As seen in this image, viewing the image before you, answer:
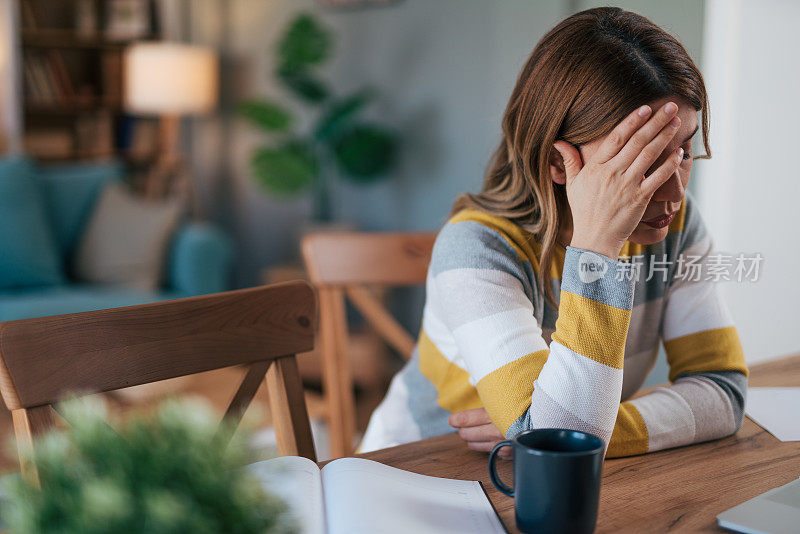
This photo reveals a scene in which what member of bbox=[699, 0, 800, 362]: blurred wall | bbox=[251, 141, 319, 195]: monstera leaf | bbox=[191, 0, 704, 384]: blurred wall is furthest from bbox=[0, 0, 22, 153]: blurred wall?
bbox=[699, 0, 800, 362]: blurred wall

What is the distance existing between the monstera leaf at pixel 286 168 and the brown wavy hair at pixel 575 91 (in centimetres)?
233

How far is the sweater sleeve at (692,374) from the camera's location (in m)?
0.88

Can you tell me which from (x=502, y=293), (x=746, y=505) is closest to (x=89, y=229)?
(x=502, y=293)

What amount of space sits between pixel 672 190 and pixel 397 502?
529 mm

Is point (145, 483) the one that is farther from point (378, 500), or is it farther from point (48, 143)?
point (48, 143)

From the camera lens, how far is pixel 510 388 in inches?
34.9

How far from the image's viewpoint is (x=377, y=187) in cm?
352

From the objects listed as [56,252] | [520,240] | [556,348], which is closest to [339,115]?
[56,252]

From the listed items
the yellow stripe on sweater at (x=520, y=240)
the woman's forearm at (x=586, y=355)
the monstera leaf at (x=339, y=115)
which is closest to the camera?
the woman's forearm at (x=586, y=355)

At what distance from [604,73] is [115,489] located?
75 centimetres

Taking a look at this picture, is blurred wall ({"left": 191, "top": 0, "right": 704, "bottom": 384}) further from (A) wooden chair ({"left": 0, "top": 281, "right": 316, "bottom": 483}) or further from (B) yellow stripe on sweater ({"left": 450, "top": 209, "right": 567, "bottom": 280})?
(A) wooden chair ({"left": 0, "top": 281, "right": 316, "bottom": 483})

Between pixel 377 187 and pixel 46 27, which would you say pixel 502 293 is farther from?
pixel 46 27

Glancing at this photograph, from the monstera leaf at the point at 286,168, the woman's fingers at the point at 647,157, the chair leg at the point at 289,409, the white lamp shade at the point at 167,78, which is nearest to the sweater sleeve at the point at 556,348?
the woman's fingers at the point at 647,157

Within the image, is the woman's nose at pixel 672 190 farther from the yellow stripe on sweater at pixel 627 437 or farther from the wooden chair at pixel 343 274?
the wooden chair at pixel 343 274
